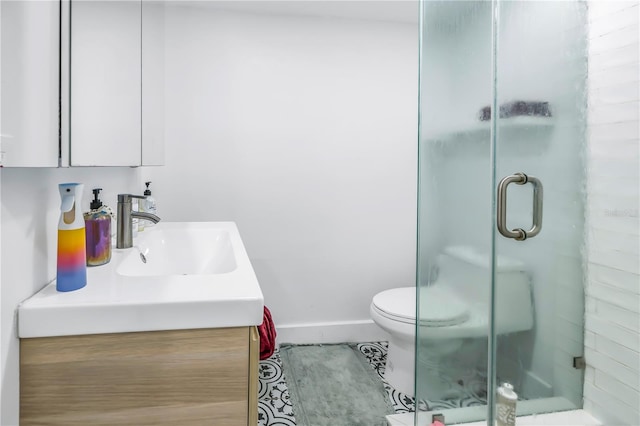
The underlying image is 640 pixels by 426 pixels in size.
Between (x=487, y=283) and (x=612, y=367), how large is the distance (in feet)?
2.21

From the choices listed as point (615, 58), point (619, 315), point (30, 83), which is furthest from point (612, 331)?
point (30, 83)

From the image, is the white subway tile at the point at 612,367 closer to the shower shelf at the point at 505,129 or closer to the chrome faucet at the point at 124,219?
the shower shelf at the point at 505,129

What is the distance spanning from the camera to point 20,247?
0.86 meters

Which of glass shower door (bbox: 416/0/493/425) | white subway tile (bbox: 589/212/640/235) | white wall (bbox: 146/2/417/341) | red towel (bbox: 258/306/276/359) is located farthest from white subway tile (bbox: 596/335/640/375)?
red towel (bbox: 258/306/276/359)

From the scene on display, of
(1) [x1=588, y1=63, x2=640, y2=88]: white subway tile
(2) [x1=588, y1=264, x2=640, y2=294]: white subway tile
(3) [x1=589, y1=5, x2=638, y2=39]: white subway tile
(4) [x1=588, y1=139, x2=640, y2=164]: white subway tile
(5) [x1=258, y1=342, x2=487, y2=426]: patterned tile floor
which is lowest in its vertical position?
(5) [x1=258, y1=342, x2=487, y2=426]: patterned tile floor

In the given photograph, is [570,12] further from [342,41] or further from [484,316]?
[342,41]

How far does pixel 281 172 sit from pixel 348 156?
0.44m

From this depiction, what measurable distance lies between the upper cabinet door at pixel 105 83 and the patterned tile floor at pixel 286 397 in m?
1.22

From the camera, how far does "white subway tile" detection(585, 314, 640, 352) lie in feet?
4.68

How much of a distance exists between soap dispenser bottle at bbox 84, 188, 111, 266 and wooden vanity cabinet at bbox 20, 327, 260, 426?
0.38 meters

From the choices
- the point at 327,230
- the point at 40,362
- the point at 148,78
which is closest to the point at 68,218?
the point at 40,362

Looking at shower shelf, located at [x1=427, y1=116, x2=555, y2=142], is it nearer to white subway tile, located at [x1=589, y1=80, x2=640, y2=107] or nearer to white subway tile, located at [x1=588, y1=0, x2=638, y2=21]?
white subway tile, located at [x1=589, y1=80, x2=640, y2=107]

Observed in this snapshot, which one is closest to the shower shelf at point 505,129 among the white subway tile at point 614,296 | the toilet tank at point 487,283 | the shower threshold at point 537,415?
the toilet tank at point 487,283

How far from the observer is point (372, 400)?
1.98 metres
